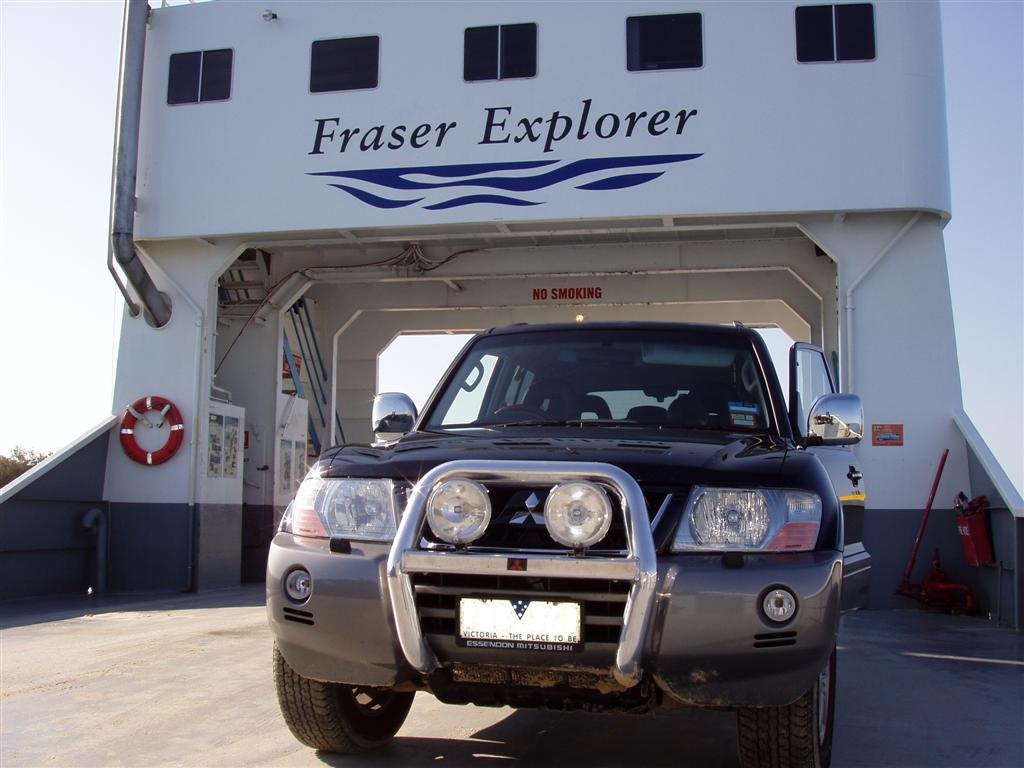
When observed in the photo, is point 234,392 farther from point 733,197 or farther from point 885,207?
point 885,207

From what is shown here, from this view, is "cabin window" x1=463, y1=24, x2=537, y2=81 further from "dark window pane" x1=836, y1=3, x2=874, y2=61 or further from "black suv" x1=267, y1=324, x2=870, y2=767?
"black suv" x1=267, y1=324, x2=870, y2=767

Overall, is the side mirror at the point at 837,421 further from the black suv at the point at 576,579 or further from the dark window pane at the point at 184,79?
the dark window pane at the point at 184,79

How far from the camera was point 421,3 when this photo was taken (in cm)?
1222

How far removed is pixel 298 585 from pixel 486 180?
874 cm

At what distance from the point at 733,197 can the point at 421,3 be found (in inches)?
164

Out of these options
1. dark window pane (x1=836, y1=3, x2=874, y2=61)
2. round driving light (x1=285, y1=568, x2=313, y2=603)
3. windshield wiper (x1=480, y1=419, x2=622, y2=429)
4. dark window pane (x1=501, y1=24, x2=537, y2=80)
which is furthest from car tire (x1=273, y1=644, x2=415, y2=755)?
dark window pane (x1=836, y1=3, x2=874, y2=61)

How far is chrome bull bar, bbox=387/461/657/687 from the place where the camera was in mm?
3051

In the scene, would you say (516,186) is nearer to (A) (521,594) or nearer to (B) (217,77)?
(B) (217,77)

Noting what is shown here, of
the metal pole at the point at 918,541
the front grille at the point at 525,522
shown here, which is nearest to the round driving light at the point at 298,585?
the front grille at the point at 525,522

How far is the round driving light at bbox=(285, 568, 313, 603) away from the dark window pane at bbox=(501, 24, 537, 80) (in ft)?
30.4

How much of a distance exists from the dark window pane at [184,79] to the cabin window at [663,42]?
16.8 feet

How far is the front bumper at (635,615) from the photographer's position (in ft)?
10.1

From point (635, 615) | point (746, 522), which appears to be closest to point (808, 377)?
point (746, 522)

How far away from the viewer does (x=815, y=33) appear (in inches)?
451
